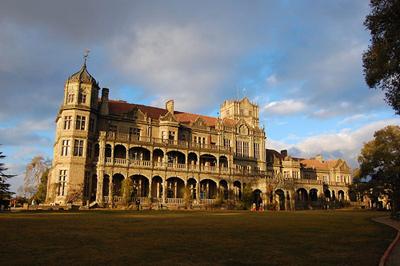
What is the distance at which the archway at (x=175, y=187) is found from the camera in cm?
5694

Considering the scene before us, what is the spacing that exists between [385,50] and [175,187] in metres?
42.3

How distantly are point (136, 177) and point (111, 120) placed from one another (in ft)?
30.6

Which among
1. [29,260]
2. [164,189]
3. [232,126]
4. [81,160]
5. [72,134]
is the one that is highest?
[232,126]

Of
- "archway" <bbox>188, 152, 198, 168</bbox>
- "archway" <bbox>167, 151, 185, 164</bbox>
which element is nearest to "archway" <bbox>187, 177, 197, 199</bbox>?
"archway" <bbox>188, 152, 198, 168</bbox>

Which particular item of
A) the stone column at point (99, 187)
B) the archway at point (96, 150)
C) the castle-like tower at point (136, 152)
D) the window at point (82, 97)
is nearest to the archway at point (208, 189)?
the castle-like tower at point (136, 152)

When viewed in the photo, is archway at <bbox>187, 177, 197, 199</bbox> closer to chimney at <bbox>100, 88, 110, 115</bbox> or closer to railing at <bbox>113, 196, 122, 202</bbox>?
railing at <bbox>113, 196, 122, 202</bbox>

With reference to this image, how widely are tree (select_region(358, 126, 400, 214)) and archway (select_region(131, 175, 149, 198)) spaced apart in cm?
3154

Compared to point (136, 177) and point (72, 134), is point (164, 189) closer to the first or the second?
point (136, 177)

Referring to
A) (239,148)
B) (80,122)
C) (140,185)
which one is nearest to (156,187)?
(140,185)

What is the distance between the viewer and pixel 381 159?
54.0m

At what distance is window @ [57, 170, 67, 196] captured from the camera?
49.4 metres

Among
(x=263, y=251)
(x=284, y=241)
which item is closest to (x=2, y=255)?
(x=263, y=251)

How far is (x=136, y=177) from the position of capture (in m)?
54.2

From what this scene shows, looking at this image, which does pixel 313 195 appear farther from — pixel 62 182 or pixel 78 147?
pixel 62 182
